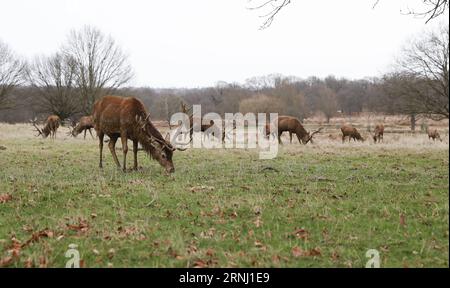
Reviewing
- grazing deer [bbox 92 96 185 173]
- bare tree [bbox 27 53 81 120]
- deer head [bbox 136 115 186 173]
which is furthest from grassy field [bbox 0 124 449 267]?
bare tree [bbox 27 53 81 120]

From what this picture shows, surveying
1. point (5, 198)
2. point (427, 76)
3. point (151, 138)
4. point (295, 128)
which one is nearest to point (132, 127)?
point (151, 138)

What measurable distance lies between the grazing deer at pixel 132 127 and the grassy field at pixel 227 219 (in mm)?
1185

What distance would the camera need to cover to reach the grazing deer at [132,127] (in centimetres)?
1158

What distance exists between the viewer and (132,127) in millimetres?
12039

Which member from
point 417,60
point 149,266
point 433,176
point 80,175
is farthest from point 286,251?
point 417,60

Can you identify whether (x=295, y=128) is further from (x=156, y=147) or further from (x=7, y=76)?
(x=7, y=76)

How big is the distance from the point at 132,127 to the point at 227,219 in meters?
6.54

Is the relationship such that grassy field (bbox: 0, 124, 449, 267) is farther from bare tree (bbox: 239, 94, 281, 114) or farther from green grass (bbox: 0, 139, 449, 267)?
bare tree (bbox: 239, 94, 281, 114)

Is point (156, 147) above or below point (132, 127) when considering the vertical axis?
below

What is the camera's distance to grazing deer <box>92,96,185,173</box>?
1158 cm

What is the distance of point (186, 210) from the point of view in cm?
687

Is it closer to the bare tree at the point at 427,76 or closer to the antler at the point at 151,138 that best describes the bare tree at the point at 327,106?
the bare tree at the point at 427,76
